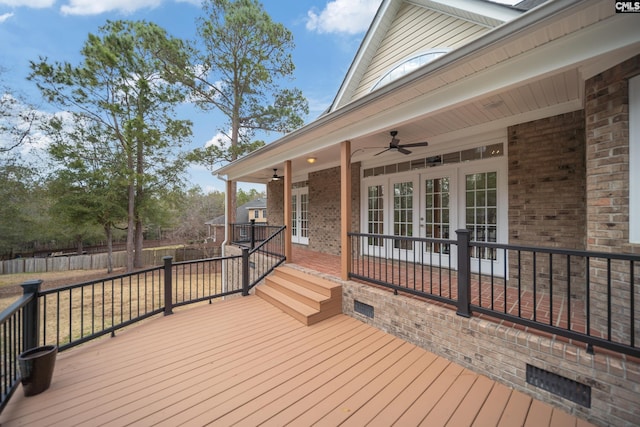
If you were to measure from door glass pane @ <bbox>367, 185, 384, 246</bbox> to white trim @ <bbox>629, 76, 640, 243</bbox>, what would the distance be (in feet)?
14.2

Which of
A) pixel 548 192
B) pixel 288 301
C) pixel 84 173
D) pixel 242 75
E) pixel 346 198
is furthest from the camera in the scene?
pixel 84 173

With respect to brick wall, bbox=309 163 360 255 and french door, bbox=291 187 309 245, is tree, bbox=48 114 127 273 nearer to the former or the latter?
french door, bbox=291 187 309 245

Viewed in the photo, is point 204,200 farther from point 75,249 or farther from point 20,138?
point 20,138

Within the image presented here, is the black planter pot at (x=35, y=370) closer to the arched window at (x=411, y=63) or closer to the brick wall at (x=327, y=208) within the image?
the brick wall at (x=327, y=208)

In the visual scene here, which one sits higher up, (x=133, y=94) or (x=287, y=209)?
(x=133, y=94)

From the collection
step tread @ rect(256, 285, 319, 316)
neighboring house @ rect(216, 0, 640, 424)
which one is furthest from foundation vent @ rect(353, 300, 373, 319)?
neighboring house @ rect(216, 0, 640, 424)

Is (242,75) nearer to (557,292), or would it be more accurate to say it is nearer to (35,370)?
(35,370)

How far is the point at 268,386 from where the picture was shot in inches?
102

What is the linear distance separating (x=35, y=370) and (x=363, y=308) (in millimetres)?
3861

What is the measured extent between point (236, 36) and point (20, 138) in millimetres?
11951

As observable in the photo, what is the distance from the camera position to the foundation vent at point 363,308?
13.3 feet

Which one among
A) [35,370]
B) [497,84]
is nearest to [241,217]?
[35,370]

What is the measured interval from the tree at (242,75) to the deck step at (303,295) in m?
8.28

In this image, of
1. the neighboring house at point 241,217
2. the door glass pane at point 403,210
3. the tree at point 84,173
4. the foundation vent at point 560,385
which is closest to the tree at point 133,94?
the tree at point 84,173
